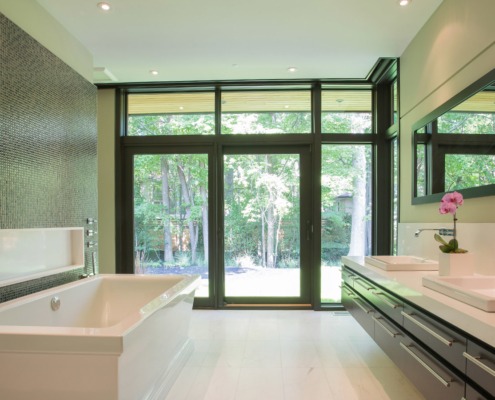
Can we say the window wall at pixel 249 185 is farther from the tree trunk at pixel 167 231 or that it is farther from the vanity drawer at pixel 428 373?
the vanity drawer at pixel 428 373

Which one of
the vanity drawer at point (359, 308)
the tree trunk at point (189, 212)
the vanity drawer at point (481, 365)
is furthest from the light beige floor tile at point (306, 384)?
the tree trunk at point (189, 212)

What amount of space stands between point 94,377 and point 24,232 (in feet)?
4.69

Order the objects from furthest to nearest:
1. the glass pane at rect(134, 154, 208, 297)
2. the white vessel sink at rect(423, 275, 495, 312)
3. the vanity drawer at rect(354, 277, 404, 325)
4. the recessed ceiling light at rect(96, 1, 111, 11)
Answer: the glass pane at rect(134, 154, 208, 297) → the recessed ceiling light at rect(96, 1, 111, 11) → the vanity drawer at rect(354, 277, 404, 325) → the white vessel sink at rect(423, 275, 495, 312)

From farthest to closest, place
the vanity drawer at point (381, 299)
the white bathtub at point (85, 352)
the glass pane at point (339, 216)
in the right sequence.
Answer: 1. the glass pane at point (339, 216)
2. the vanity drawer at point (381, 299)
3. the white bathtub at point (85, 352)

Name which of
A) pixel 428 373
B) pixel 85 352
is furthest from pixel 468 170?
pixel 85 352

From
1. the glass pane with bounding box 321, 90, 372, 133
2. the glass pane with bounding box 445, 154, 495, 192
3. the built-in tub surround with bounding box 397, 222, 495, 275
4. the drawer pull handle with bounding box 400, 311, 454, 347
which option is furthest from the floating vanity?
the glass pane with bounding box 321, 90, 372, 133

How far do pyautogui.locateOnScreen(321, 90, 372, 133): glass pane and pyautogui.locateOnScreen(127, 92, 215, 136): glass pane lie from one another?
4.73ft

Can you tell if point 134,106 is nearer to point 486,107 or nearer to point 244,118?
point 244,118

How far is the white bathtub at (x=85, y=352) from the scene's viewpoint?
142cm

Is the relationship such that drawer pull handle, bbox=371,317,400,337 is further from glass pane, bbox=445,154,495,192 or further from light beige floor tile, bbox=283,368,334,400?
glass pane, bbox=445,154,495,192

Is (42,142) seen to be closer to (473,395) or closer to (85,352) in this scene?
(85,352)

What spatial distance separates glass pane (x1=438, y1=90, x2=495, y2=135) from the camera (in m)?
1.96

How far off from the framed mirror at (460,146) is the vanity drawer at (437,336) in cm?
90

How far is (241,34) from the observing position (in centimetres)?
292
